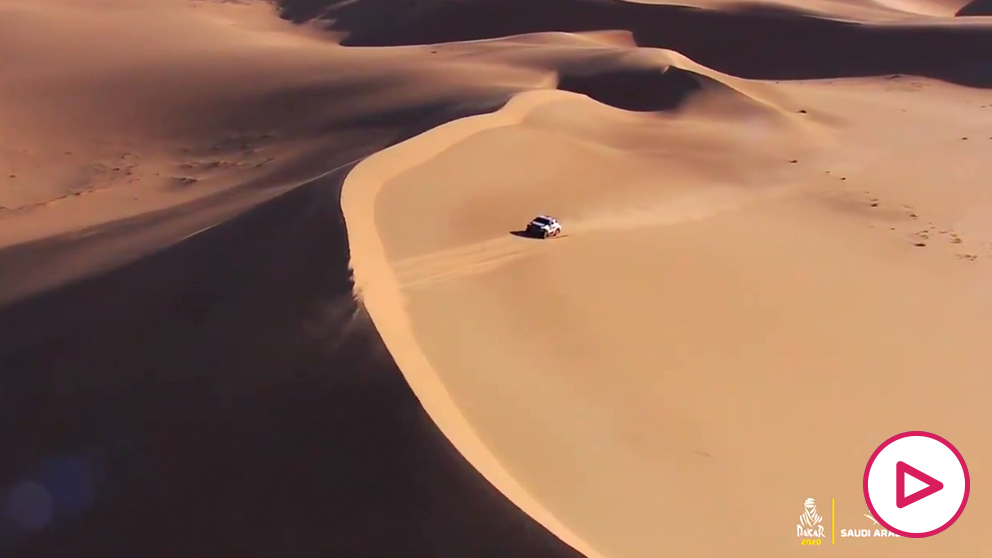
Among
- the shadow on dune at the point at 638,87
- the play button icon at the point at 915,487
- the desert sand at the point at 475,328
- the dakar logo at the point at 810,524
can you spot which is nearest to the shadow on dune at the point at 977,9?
the desert sand at the point at 475,328

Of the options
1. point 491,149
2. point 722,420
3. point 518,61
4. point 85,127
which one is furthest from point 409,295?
point 518,61

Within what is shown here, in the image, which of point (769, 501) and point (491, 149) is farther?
point (491, 149)

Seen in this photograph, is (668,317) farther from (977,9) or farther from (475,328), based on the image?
(977,9)

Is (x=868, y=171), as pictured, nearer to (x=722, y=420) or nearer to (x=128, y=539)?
(x=722, y=420)

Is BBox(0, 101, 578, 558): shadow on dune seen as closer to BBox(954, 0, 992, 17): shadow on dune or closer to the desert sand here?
the desert sand

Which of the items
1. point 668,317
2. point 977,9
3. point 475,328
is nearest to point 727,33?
point 977,9
